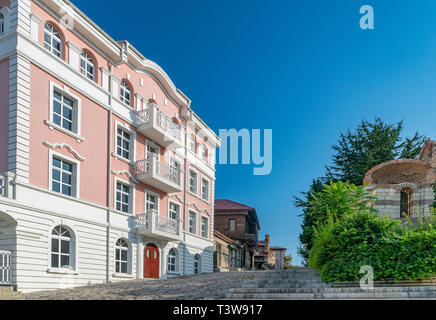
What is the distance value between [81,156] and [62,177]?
55.5 inches

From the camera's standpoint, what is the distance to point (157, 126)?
25.5 m

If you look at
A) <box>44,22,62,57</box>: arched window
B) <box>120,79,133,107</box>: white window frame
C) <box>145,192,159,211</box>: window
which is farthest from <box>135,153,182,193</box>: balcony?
<box>44,22,62,57</box>: arched window

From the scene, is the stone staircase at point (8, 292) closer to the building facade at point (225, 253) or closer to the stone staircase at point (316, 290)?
the stone staircase at point (316, 290)

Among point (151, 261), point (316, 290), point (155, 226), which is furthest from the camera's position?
point (151, 261)

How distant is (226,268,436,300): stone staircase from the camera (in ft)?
36.2

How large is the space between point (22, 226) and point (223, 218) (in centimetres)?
3311

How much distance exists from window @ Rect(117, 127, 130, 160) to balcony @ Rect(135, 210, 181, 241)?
11.1 ft

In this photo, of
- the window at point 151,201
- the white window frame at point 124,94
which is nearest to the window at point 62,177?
the white window frame at point 124,94

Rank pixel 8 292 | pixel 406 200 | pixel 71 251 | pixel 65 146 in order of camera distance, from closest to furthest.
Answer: pixel 8 292 → pixel 71 251 → pixel 65 146 → pixel 406 200

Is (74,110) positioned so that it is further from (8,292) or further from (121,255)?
(8,292)

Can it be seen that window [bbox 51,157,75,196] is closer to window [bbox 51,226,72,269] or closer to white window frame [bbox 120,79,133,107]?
window [bbox 51,226,72,269]

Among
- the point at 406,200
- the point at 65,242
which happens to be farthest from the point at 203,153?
the point at 65,242

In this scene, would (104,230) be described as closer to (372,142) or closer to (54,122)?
(54,122)
